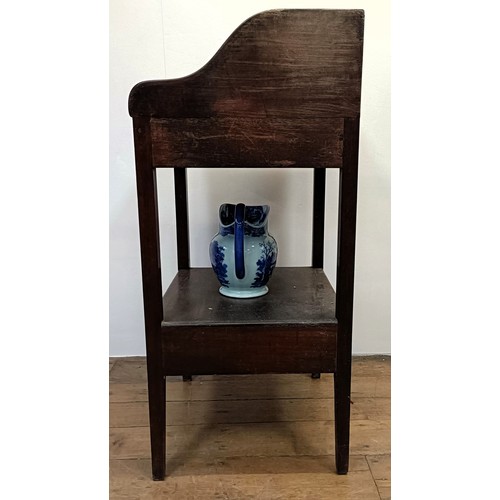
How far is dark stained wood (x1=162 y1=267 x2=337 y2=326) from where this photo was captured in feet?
2.68

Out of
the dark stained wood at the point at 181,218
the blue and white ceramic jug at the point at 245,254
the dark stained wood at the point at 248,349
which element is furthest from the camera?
the dark stained wood at the point at 181,218

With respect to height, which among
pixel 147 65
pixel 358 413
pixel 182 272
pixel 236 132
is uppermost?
pixel 147 65

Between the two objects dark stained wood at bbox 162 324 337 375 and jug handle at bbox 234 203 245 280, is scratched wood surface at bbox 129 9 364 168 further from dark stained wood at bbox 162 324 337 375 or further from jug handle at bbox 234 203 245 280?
dark stained wood at bbox 162 324 337 375

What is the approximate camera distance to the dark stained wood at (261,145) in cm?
71

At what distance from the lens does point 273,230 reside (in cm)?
125

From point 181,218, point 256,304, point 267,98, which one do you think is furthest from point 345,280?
point 181,218

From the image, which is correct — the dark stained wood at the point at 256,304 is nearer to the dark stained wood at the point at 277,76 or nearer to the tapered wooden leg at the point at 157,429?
the tapered wooden leg at the point at 157,429

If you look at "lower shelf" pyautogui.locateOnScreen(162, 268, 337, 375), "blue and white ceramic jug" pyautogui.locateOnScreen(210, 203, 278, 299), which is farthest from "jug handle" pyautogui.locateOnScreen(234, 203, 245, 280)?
"lower shelf" pyautogui.locateOnScreen(162, 268, 337, 375)

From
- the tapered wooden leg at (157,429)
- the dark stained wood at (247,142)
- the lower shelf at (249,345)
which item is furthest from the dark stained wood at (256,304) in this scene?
the dark stained wood at (247,142)

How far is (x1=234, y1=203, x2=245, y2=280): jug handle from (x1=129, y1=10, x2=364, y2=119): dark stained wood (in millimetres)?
191

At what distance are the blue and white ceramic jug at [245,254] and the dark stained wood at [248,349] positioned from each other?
14 centimetres

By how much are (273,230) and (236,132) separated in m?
0.53
